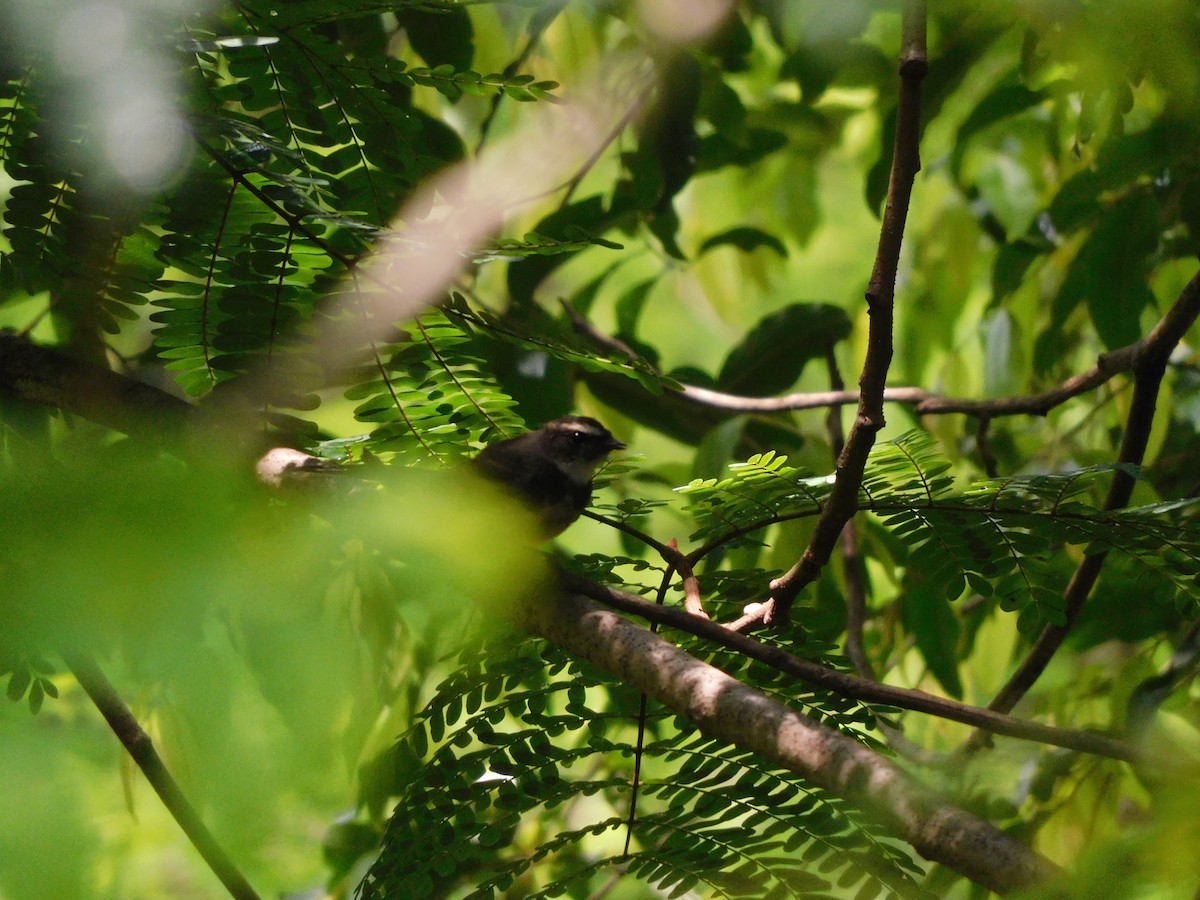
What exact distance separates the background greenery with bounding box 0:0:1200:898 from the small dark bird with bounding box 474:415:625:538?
0.26ft

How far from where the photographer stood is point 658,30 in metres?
3.23

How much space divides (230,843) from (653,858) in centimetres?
118

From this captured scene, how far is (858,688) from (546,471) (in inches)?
46.3

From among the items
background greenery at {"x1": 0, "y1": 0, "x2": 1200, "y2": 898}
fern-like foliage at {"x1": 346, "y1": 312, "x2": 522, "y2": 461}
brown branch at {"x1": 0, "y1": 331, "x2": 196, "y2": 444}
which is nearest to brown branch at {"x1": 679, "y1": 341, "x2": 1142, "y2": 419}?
background greenery at {"x1": 0, "y1": 0, "x2": 1200, "y2": 898}

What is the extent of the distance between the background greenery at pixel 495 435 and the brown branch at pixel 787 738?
0.22m

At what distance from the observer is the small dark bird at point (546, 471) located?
2.26 metres

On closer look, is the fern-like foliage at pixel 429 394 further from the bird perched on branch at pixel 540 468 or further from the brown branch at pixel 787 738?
the brown branch at pixel 787 738

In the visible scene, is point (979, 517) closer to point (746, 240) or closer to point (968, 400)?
point (968, 400)

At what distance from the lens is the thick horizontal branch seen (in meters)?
1.31

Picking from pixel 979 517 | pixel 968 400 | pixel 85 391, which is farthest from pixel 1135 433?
pixel 85 391

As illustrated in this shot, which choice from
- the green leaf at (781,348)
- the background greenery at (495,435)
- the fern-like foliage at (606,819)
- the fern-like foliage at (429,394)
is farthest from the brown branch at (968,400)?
the fern-like foliage at (606,819)

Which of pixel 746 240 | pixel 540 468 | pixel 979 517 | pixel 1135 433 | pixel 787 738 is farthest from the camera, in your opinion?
pixel 746 240

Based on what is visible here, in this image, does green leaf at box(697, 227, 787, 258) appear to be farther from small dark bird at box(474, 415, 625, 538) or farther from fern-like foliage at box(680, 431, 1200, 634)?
fern-like foliage at box(680, 431, 1200, 634)

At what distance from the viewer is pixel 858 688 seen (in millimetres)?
1487
